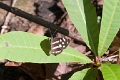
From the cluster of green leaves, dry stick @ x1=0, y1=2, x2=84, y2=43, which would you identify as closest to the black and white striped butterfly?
the cluster of green leaves

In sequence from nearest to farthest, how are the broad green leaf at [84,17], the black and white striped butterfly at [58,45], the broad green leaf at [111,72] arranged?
the broad green leaf at [111,72] < the black and white striped butterfly at [58,45] < the broad green leaf at [84,17]

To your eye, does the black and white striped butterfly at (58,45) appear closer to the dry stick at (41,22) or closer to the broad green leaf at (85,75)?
the broad green leaf at (85,75)

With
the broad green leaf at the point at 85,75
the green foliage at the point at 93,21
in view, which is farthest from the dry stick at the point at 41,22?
the broad green leaf at the point at 85,75

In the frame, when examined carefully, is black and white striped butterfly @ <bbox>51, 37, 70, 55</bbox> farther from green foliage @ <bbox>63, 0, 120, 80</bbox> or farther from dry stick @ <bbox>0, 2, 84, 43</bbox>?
dry stick @ <bbox>0, 2, 84, 43</bbox>

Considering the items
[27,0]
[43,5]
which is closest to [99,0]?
[43,5]

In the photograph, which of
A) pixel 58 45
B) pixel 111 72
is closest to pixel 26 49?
pixel 58 45

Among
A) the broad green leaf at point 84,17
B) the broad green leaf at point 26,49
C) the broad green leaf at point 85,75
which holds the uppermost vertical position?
the broad green leaf at point 84,17

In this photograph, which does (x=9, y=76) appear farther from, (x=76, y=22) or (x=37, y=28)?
(x=76, y=22)
